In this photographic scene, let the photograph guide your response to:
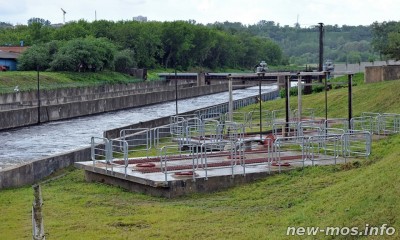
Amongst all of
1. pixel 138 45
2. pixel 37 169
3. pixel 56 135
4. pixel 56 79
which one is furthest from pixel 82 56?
pixel 37 169

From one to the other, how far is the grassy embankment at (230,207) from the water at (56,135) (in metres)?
7.64

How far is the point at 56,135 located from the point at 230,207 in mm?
24658

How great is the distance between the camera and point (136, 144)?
28.3 metres

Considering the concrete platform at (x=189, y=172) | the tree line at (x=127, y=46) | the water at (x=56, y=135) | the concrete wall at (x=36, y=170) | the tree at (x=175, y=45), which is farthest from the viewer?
the tree at (x=175, y=45)

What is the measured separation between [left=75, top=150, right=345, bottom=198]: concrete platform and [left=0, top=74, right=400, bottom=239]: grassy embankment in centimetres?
30

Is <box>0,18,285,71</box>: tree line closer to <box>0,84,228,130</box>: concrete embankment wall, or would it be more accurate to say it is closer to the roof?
the roof

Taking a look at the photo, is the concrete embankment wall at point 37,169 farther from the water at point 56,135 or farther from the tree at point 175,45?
the tree at point 175,45

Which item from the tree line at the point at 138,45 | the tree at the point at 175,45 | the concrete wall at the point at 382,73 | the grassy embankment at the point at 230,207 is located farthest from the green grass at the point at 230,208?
the tree at the point at 175,45

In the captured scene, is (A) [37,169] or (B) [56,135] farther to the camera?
(B) [56,135]

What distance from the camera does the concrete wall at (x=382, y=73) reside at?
146ft

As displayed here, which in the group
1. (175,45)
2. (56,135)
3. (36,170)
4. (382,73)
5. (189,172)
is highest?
(175,45)

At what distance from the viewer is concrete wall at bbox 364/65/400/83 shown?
44.4 meters

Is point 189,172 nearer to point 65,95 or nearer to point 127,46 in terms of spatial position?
point 65,95

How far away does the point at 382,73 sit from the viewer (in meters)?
45.1
